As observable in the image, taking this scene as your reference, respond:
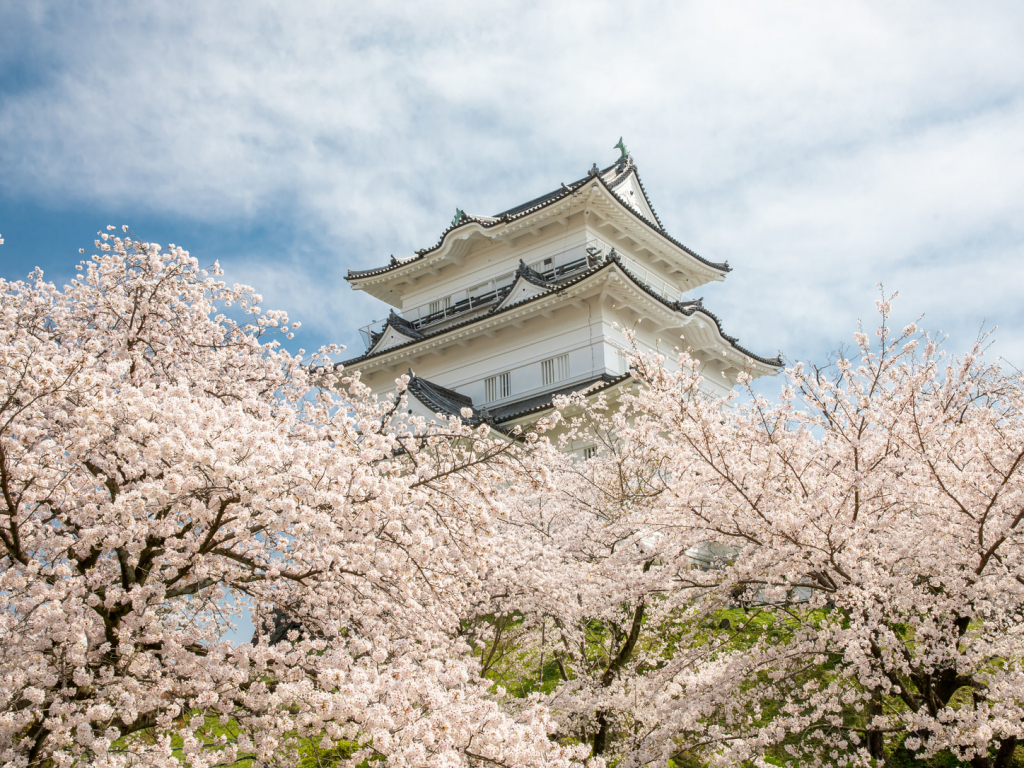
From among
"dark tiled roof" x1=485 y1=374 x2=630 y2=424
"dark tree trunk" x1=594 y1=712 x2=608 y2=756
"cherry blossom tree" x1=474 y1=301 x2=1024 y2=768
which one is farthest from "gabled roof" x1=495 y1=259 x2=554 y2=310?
"dark tree trunk" x1=594 y1=712 x2=608 y2=756

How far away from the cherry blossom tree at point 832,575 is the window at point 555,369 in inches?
450

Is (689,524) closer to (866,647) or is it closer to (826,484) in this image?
(826,484)

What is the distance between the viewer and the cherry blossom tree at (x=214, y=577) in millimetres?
4441

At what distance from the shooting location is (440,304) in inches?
1052

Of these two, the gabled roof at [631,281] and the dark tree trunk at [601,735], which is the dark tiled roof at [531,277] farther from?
the dark tree trunk at [601,735]

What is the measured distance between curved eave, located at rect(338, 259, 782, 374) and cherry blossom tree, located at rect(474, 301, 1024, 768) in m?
11.0

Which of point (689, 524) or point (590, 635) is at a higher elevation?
point (689, 524)

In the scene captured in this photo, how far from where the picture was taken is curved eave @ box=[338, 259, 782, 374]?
19.8 meters

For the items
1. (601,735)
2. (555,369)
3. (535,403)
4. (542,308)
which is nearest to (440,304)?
(542,308)

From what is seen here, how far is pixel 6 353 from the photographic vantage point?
15.2 feet

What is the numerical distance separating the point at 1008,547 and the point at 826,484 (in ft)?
5.24

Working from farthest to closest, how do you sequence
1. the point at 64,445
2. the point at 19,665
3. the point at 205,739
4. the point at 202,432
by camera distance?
the point at 205,739, the point at 64,445, the point at 202,432, the point at 19,665

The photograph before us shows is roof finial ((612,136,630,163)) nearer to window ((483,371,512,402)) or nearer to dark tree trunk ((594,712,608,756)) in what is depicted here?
window ((483,371,512,402))

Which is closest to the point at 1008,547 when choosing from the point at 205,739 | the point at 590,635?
the point at 590,635
